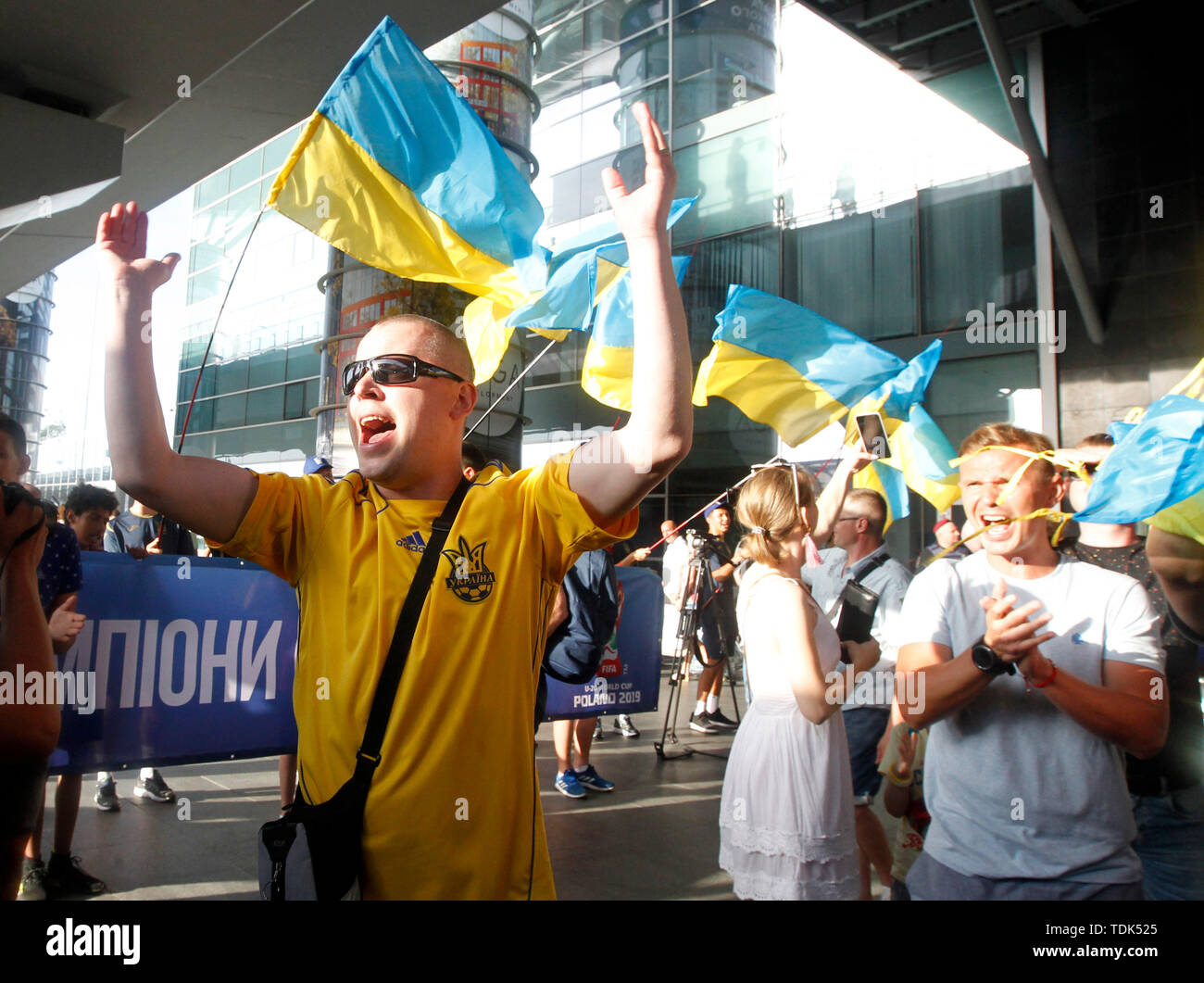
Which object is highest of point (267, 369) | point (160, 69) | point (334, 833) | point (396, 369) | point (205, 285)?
point (267, 369)

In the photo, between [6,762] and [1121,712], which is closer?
[1121,712]

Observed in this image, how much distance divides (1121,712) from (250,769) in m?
5.91

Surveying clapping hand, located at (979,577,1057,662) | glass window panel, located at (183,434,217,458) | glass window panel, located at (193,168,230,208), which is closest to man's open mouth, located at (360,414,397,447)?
clapping hand, located at (979,577,1057,662)

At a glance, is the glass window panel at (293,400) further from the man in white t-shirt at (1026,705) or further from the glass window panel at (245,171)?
the man in white t-shirt at (1026,705)

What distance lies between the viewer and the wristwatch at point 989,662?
6.56ft

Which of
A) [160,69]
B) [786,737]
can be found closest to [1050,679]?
[786,737]

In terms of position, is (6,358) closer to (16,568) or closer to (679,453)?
(16,568)

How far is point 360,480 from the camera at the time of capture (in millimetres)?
2068

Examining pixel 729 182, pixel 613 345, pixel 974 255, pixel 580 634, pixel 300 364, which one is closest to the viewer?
pixel 580 634

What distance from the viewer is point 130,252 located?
172cm

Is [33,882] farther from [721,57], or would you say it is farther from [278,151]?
[721,57]

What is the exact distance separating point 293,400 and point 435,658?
1882 centimetres

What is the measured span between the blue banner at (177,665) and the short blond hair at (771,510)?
251cm
